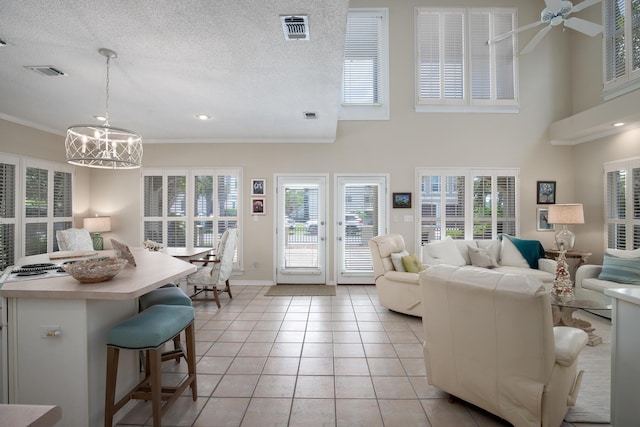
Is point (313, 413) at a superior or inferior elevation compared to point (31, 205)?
inferior

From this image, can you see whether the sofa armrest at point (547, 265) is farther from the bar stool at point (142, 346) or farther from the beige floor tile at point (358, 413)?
the bar stool at point (142, 346)

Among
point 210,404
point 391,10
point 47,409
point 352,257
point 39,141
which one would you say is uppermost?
point 391,10

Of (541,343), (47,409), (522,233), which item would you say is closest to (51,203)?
(47,409)

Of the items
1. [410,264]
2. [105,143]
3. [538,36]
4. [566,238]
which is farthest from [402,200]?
[105,143]

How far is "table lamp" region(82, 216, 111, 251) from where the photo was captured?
5039 millimetres

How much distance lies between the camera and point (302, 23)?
2.09 meters

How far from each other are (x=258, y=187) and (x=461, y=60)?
4.52m

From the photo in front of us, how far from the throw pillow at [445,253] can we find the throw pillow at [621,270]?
1.66 m

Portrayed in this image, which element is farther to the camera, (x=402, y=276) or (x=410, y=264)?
(x=410, y=264)

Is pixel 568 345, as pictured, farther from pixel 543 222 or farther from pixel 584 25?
pixel 543 222

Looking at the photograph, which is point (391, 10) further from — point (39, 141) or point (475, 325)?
point (39, 141)

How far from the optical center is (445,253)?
4.57 meters

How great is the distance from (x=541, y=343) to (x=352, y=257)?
3.88 meters

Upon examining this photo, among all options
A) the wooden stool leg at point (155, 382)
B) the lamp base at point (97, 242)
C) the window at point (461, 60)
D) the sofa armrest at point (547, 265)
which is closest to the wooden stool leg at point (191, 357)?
the wooden stool leg at point (155, 382)
